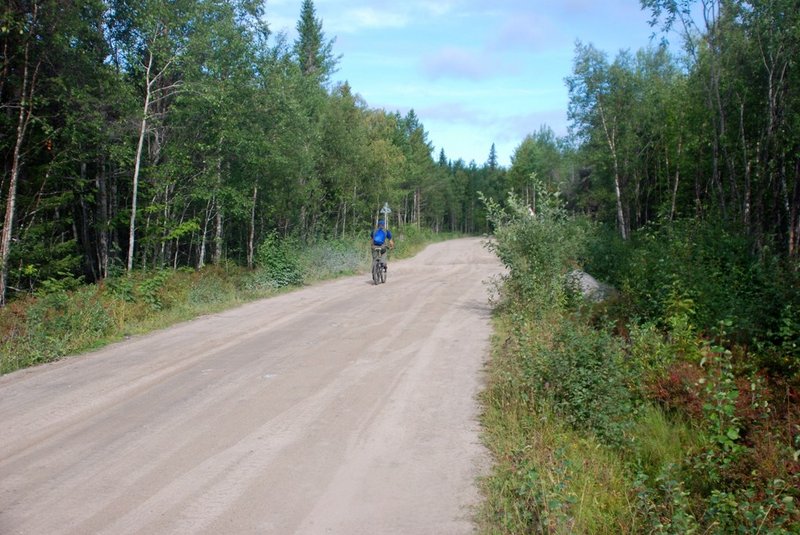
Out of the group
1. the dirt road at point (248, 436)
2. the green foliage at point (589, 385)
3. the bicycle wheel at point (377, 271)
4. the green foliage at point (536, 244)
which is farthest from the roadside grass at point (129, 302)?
the green foliage at point (589, 385)

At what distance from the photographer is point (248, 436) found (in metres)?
5.49

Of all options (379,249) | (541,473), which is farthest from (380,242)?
(541,473)

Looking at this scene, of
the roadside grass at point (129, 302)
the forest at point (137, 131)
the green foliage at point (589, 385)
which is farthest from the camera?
the forest at point (137, 131)

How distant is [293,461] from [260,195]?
72.8 feet

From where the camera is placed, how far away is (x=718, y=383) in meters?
5.31

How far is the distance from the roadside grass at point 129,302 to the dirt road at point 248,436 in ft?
2.68

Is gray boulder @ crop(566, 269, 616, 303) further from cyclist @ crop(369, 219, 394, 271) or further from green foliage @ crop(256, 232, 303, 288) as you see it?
green foliage @ crop(256, 232, 303, 288)

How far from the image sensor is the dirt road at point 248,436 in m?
4.05

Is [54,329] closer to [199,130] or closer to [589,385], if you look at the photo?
[589,385]

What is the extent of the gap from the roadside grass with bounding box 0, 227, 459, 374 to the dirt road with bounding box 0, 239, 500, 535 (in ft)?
2.68

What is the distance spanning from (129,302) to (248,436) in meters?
8.70

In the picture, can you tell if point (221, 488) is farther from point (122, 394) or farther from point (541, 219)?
point (541, 219)

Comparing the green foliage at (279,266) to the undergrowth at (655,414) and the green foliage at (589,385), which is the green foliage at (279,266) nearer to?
the undergrowth at (655,414)

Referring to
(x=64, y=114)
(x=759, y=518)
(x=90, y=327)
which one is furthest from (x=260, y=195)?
(x=759, y=518)
